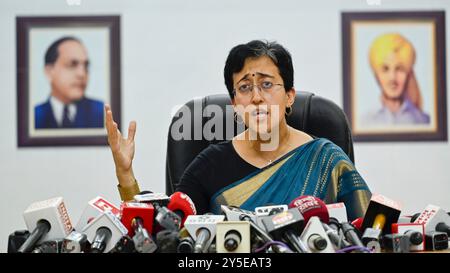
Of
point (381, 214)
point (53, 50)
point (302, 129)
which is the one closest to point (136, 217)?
point (381, 214)

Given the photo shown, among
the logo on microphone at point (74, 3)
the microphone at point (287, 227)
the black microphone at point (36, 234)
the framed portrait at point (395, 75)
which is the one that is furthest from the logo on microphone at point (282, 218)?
the logo on microphone at point (74, 3)

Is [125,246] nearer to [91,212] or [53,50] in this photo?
[91,212]

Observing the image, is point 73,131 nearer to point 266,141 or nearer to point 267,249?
point 266,141

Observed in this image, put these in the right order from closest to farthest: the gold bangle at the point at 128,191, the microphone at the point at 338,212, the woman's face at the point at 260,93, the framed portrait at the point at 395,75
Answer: the microphone at the point at 338,212, the gold bangle at the point at 128,191, the woman's face at the point at 260,93, the framed portrait at the point at 395,75

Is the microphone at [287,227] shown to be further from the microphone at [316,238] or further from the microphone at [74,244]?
the microphone at [74,244]

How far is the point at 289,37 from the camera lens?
3.01 m

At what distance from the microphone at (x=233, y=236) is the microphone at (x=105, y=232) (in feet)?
0.59

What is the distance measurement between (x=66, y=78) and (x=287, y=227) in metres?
2.23

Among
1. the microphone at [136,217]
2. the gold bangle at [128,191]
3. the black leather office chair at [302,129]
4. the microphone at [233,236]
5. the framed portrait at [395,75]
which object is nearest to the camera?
the microphone at [233,236]

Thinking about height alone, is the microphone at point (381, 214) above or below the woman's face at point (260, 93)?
below

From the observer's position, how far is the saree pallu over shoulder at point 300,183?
1787 mm

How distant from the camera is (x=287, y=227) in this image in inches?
39.1

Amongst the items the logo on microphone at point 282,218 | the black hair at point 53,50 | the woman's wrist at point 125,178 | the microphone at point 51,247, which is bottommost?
the microphone at point 51,247

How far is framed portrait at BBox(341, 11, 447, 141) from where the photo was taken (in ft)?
9.73
